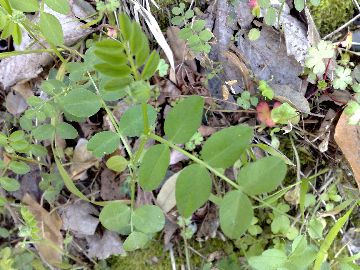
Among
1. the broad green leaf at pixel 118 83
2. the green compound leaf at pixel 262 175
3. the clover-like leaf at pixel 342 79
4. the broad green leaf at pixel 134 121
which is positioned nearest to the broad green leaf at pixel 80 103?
the broad green leaf at pixel 134 121

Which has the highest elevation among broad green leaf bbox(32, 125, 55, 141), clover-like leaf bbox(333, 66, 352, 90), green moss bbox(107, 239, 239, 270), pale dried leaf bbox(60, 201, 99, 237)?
clover-like leaf bbox(333, 66, 352, 90)

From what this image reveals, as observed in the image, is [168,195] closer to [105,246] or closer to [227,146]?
[105,246]

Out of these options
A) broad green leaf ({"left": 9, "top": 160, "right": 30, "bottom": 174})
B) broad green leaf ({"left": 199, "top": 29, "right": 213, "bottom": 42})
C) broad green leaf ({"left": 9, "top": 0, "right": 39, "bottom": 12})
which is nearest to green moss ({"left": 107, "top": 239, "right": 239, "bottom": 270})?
broad green leaf ({"left": 9, "top": 160, "right": 30, "bottom": 174})

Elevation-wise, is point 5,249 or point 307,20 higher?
point 307,20

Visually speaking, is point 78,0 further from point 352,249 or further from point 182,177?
point 352,249

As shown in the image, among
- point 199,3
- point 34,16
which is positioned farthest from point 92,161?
point 199,3

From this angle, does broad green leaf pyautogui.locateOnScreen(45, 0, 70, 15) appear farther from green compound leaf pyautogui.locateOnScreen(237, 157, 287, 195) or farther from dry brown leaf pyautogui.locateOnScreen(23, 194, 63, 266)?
dry brown leaf pyautogui.locateOnScreen(23, 194, 63, 266)
